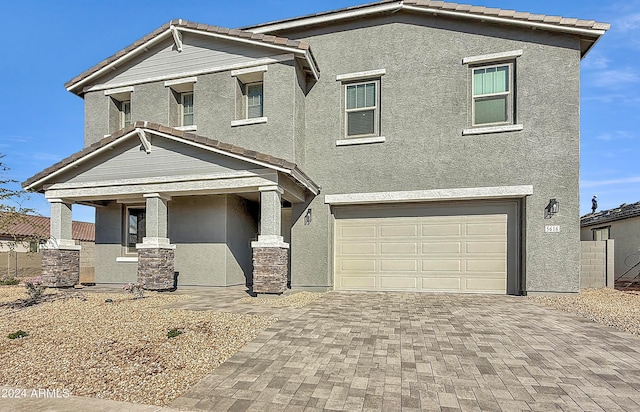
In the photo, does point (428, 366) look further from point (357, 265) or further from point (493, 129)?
point (493, 129)

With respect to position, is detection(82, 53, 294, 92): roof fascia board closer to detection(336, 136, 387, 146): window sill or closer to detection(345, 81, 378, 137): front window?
detection(345, 81, 378, 137): front window

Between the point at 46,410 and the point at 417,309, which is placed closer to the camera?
the point at 46,410

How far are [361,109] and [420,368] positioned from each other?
819 centimetres

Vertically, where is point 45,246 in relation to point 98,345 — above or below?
above

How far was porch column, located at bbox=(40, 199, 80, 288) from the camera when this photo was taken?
10500mm

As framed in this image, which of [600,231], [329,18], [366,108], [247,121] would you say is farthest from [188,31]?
[600,231]

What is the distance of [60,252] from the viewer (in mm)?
10570

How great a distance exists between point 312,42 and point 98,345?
397 inches

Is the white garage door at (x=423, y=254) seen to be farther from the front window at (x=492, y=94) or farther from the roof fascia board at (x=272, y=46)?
the roof fascia board at (x=272, y=46)

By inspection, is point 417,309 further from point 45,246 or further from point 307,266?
point 45,246

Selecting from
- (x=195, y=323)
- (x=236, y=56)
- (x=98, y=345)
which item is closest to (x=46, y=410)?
(x=98, y=345)

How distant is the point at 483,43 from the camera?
32.5 feet

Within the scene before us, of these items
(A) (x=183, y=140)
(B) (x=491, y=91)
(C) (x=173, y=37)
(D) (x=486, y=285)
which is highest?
(C) (x=173, y=37)

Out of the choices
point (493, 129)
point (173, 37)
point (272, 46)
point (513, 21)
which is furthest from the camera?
point (173, 37)
